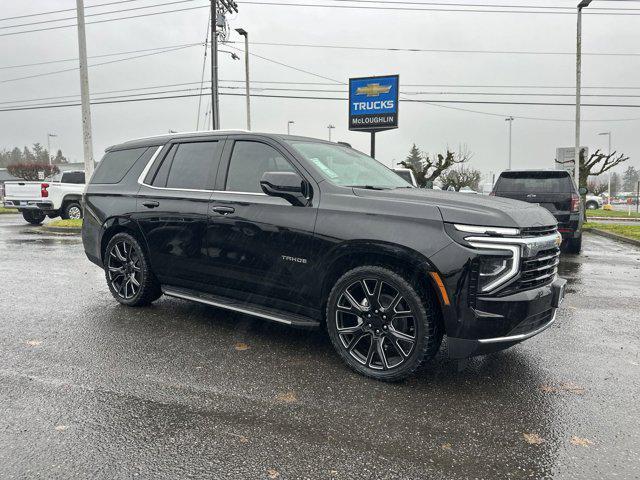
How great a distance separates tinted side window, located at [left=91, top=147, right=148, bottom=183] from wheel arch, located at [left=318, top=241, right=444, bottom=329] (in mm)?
2948

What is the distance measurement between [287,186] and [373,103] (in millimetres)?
12818

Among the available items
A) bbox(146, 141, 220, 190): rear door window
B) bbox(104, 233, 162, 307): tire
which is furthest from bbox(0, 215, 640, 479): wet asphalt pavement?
bbox(146, 141, 220, 190): rear door window

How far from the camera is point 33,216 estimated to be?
58.2ft

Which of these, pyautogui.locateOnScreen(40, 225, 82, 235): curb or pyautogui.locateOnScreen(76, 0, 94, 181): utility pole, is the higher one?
pyautogui.locateOnScreen(76, 0, 94, 181): utility pole

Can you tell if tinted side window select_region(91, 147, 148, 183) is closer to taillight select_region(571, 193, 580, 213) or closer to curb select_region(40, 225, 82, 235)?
taillight select_region(571, 193, 580, 213)

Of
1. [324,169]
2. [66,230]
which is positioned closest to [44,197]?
[66,230]

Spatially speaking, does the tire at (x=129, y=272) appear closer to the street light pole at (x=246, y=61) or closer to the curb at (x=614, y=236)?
the curb at (x=614, y=236)

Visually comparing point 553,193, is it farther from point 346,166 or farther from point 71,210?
point 71,210

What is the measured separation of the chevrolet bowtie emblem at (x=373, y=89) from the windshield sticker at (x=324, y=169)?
12.3m

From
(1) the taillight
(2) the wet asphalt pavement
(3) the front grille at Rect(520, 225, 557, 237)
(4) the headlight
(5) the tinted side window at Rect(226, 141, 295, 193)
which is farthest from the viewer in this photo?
(1) the taillight

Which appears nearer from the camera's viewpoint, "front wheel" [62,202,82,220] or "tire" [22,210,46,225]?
"front wheel" [62,202,82,220]

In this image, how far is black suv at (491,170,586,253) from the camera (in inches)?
367

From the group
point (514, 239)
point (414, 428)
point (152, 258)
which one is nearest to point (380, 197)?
point (514, 239)

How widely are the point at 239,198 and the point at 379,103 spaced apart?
1239cm
